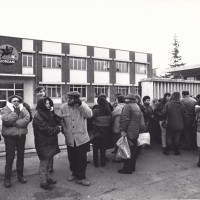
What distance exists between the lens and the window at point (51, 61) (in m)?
27.0

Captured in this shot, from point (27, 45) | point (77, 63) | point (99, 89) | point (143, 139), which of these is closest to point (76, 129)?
point (143, 139)

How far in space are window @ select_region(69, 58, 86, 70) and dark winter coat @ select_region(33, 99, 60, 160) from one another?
2464 cm

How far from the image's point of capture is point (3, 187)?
4293mm

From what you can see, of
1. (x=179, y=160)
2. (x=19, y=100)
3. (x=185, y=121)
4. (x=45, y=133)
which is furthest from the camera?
(x=185, y=121)

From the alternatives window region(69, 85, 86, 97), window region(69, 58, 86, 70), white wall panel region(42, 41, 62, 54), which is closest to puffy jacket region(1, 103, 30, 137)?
white wall panel region(42, 41, 62, 54)

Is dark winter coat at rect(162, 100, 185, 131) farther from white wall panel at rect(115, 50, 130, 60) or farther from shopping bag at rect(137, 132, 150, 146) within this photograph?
white wall panel at rect(115, 50, 130, 60)

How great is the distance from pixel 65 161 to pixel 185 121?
3.64 metres

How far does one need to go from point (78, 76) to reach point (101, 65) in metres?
3.72

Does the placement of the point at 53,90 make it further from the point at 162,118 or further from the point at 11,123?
the point at 11,123

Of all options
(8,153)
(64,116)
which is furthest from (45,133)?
(8,153)

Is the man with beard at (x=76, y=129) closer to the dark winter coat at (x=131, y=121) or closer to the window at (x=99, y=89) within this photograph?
the dark winter coat at (x=131, y=121)

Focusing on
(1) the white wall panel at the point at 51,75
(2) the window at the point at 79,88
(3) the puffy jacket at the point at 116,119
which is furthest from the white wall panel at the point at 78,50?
(3) the puffy jacket at the point at 116,119

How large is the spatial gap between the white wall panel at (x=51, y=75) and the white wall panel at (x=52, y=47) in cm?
222

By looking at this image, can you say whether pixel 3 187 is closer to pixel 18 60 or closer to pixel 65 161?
pixel 65 161
